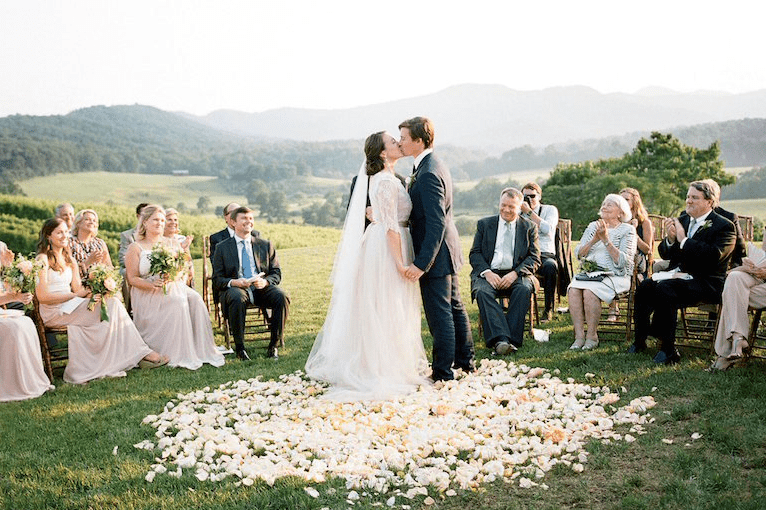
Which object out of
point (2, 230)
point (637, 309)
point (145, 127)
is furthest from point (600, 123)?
point (637, 309)

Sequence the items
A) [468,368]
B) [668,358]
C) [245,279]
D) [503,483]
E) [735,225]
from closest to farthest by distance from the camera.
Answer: [503,483]
[668,358]
[468,368]
[735,225]
[245,279]

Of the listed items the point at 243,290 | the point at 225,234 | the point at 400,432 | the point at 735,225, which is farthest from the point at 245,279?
the point at 735,225

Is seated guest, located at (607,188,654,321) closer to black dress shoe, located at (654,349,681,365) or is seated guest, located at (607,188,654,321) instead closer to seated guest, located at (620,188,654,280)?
seated guest, located at (620,188,654,280)

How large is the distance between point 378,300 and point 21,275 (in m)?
3.65

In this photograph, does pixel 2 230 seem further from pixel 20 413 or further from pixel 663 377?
pixel 663 377

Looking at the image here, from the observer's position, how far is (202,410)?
570 cm

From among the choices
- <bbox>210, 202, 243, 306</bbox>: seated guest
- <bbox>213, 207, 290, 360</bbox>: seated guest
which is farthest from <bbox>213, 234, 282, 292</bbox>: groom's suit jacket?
<bbox>210, 202, 243, 306</bbox>: seated guest

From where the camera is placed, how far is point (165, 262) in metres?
7.30

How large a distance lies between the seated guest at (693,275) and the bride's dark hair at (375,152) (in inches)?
120

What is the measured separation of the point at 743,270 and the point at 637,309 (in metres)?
1.09

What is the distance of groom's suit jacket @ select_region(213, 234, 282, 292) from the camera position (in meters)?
7.90

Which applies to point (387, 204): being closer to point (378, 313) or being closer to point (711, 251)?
point (378, 313)

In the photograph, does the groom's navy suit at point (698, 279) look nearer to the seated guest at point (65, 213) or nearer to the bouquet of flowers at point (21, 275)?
the bouquet of flowers at point (21, 275)

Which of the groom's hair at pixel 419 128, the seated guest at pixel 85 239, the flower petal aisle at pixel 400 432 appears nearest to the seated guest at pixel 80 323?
the seated guest at pixel 85 239
